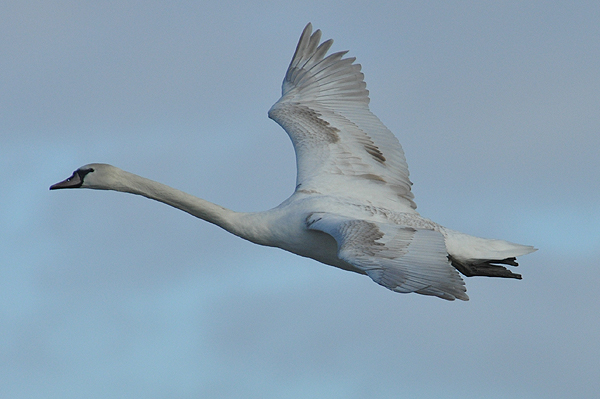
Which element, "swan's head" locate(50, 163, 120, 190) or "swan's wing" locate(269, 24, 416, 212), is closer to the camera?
"swan's head" locate(50, 163, 120, 190)

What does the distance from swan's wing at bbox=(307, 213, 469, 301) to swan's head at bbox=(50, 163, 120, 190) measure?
3.08 metres

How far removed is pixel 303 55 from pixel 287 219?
A: 4.48 meters

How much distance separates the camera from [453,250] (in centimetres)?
1331

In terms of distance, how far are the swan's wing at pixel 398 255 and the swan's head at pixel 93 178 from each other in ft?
10.1

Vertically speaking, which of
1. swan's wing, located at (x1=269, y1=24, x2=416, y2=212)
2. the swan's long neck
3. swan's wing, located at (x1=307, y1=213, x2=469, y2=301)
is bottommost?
swan's wing, located at (x1=307, y1=213, x2=469, y2=301)

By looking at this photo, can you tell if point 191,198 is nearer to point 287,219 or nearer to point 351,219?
point 287,219

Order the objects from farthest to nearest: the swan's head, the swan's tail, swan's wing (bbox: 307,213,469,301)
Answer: the swan's head → the swan's tail → swan's wing (bbox: 307,213,469,301)

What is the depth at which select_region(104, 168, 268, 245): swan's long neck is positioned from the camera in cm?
1352

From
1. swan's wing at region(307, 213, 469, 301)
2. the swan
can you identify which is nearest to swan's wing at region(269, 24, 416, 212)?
the swan

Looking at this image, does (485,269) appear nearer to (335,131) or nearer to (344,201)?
(344,201)

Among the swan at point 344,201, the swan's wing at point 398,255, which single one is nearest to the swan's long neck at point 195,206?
the swan at point 344,201

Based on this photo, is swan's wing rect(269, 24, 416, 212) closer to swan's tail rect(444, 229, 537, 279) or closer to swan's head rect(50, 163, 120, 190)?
swan's tail rect(444, 229, 537, 279)

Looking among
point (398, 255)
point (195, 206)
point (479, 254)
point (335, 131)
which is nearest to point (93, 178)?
point (195, 206)

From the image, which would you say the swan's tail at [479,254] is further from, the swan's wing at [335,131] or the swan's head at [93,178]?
the swan's head at [93,178]
